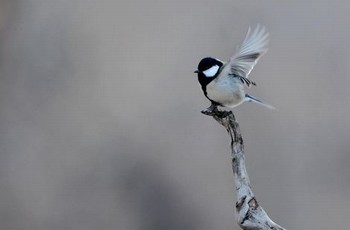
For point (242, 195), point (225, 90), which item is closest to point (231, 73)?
point (225, 90)

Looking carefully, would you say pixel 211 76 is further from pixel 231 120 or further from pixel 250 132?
pixel 250 132

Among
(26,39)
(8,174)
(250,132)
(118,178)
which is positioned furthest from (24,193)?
(250,132)

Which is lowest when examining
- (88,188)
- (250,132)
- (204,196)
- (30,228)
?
(30,228)

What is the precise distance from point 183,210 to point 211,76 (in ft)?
4.73

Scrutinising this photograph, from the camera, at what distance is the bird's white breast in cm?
216

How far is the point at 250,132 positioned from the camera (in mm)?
3361

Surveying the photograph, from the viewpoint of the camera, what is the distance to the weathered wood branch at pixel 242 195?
202cm

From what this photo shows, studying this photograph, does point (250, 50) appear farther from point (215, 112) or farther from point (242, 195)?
point (242, 195)

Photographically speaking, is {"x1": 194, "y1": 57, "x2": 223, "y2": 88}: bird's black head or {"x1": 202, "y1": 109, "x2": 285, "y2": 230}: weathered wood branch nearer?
{"x1": 202, "y1": 109, "x2": 285, "y2": 230}: weathered wood branch

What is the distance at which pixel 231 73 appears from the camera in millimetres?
2203

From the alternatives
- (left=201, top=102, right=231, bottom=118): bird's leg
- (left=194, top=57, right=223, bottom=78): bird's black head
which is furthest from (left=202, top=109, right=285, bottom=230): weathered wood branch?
(left=194, top=57, right=223, bottom=78): bird's black head

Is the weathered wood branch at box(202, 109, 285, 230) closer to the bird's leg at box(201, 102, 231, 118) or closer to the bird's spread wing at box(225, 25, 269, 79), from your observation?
the bird's leg at box(201, 102, 231, 118)

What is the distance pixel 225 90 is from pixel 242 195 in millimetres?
309

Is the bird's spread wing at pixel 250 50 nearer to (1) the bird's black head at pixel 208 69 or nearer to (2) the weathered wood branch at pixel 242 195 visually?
(1) the bird's black head at pixel 208 69
